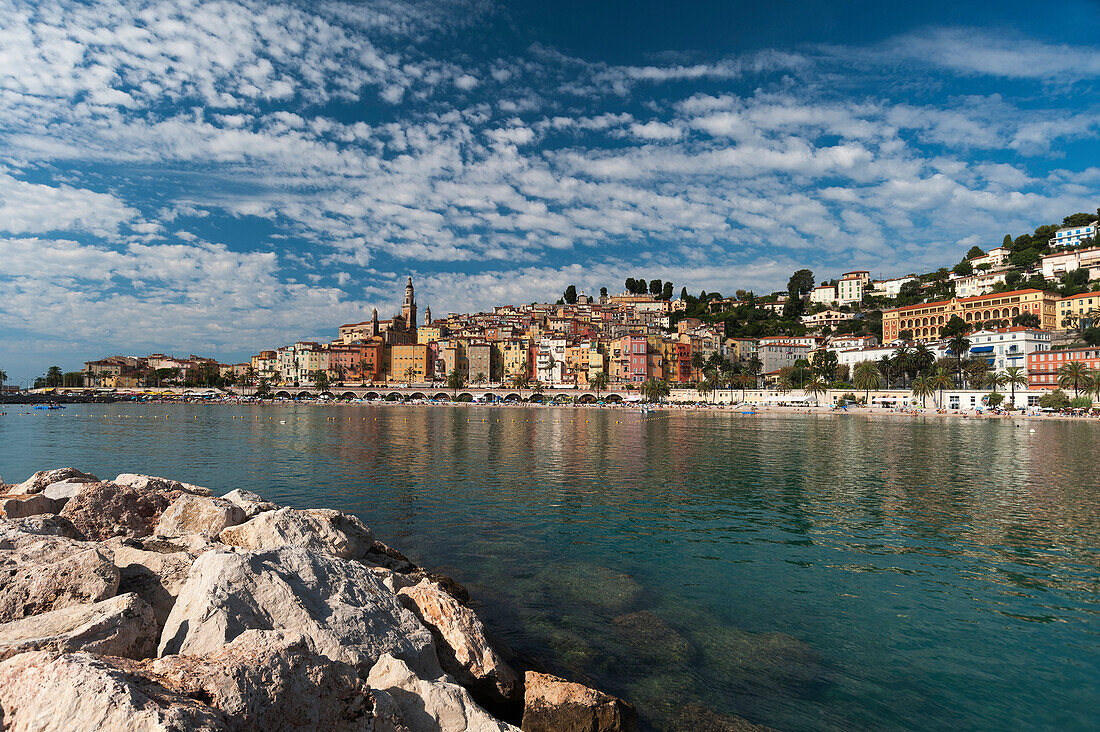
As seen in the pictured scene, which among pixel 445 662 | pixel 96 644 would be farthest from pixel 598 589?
pixel 96 644

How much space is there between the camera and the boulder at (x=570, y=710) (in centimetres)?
586

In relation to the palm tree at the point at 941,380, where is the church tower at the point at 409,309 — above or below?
above

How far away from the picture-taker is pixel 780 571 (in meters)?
11.5

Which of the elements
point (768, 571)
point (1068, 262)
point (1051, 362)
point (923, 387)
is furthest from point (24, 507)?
point (1068, 262)

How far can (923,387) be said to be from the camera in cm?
9369

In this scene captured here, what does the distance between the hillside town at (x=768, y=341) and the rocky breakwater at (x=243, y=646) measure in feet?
336

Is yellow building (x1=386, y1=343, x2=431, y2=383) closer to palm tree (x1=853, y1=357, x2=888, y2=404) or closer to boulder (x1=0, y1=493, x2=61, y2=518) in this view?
palm tree (x1=853, y1=357, x2=888, y2=404)

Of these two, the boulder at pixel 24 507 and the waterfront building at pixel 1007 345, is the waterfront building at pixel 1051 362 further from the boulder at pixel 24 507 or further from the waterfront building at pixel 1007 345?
the boulder at pixel 24 507

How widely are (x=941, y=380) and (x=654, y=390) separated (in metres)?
46.5

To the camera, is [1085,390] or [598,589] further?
[1085,390]

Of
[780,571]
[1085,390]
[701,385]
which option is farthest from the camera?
[701,385]

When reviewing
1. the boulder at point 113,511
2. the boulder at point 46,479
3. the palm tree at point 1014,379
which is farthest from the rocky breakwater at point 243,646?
the palm tree at point 1014,379

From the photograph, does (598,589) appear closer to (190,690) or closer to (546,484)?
(190,690)

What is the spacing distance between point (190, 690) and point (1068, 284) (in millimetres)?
161493
